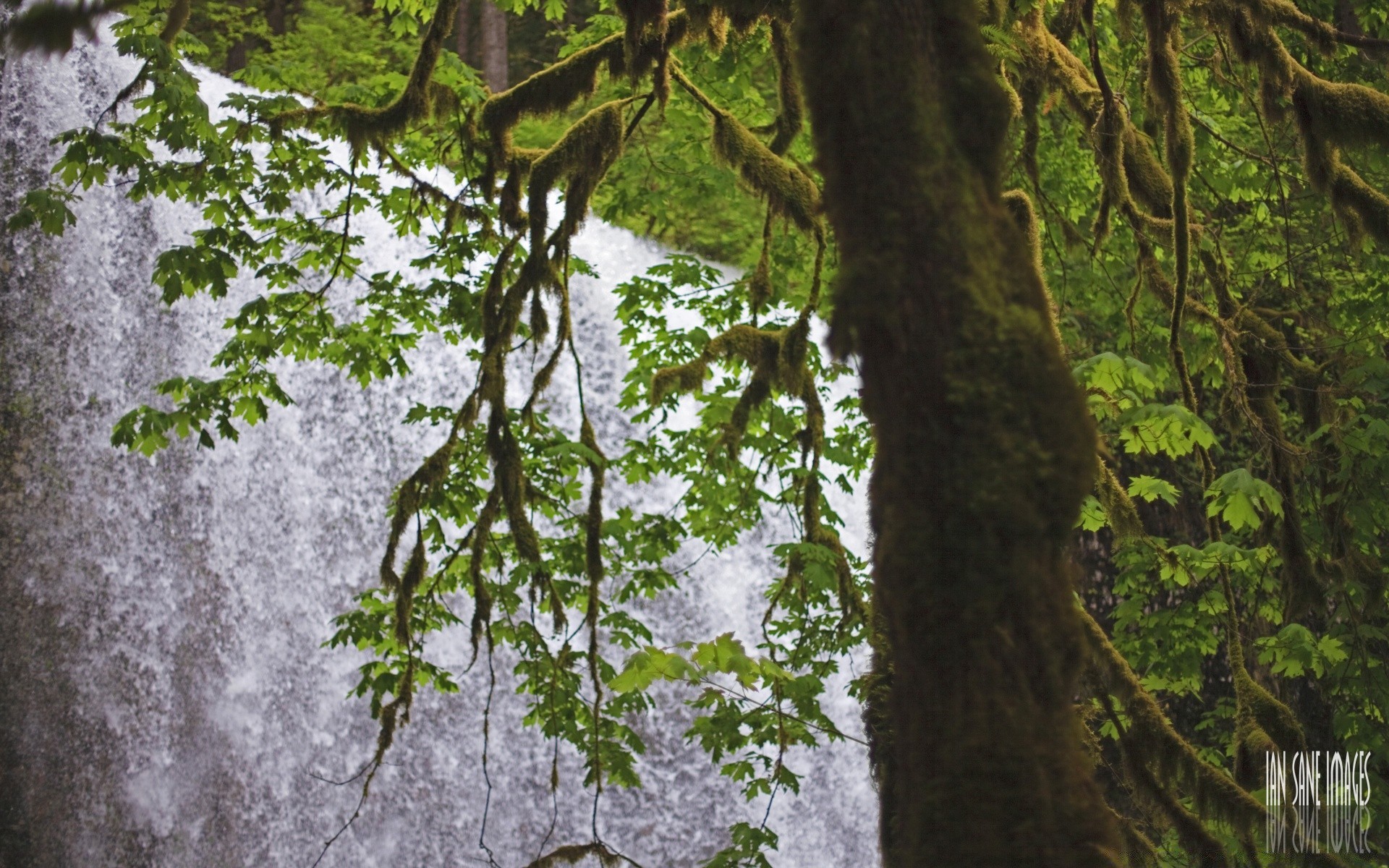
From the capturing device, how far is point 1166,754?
3.62m

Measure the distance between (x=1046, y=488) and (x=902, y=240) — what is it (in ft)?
1.27

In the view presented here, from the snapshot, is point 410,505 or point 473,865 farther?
point 473,865

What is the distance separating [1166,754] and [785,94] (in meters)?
2.78

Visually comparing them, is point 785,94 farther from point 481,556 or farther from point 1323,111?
point 481,556

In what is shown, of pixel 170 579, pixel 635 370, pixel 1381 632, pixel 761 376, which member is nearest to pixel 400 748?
pixel 170 579

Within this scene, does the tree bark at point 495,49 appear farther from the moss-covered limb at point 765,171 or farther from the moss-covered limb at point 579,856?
the moss-covered limb at point 579,856

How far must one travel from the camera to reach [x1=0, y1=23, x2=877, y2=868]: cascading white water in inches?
395

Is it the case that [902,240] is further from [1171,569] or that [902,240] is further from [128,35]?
[128,35]

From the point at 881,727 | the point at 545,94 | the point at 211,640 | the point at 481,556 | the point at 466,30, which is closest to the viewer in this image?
the point at 881,727

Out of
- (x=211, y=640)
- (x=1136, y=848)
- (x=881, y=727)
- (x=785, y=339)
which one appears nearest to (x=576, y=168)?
(x=785, y=339)

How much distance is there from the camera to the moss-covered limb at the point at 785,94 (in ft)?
15.0

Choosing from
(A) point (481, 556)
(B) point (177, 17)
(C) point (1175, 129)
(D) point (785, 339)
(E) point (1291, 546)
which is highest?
(C) point (1175, 129)

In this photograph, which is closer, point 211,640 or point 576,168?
point 576,168

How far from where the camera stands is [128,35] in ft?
15.3
